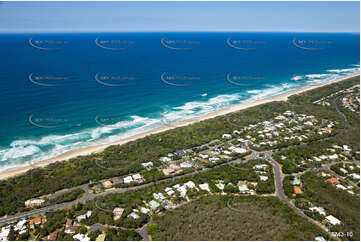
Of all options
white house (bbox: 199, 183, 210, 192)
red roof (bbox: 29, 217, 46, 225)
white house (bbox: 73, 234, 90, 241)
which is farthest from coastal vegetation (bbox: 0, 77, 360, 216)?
white house (bbox: 73, 234, 90, 241)

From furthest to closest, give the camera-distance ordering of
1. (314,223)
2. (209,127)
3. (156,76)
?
1. (156,76)
2. (209,127)
3. (314,223)

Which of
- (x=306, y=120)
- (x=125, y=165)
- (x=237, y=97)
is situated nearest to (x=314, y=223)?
(x=125, y=165)

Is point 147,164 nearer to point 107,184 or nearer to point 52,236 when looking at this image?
point 107,184

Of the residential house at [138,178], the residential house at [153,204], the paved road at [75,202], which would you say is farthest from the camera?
the residential house at [138,178]

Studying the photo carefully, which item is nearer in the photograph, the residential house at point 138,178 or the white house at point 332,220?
the white house at point 332,220

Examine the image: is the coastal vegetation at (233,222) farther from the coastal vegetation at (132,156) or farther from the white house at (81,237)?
the white house at (81,237)

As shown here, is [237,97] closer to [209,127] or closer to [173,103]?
[173,103]

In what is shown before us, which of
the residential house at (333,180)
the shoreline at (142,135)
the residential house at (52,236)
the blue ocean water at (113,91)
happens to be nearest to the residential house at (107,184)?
the residential house at (52,236)

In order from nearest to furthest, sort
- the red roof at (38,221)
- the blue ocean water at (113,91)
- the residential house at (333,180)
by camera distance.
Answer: the red roof at (38,221) → the residential house at (333,180) → the blue ocean water at (113,91)

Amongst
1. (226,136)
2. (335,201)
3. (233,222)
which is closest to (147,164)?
(233,222)
